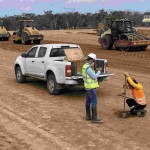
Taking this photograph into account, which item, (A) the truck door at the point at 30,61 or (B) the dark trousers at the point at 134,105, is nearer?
(B) the dark trousers at the point at 134,105

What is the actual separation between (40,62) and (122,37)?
16.0 metres

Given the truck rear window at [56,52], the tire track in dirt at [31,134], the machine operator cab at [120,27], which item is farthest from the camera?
the machine operator cab at [120,27]

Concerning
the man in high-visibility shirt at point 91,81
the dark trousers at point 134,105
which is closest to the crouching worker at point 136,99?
the dark trousers at point 134,105

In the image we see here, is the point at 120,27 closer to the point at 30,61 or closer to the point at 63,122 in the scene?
the point at 30,61

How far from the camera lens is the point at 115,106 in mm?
10750

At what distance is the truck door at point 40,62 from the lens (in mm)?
12981

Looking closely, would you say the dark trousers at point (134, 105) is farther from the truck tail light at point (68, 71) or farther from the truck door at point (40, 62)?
the truck door at point (40, 62)

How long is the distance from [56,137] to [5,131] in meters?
1.30

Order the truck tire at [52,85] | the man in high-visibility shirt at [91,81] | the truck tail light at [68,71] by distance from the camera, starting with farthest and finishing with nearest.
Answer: the truck tire at [52,85]
the truck tail light at [68,71]
the man in high-visibility shirt at [91,81]

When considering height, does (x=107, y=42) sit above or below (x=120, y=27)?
below

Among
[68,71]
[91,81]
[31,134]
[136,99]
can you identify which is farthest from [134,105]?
[31,134]

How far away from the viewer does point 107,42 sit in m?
29.6

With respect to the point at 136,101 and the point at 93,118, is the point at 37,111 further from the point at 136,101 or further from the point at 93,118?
the point at 136,101

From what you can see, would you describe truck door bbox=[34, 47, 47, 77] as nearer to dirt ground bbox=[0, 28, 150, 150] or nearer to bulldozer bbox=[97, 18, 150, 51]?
dirt ground bbox=[0, 28, 150, 150]
